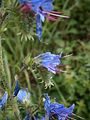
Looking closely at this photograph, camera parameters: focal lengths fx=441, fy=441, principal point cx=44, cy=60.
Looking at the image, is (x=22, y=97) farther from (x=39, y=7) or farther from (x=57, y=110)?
(x=39, y=7)

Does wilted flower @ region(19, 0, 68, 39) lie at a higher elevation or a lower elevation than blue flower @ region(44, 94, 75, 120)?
higher

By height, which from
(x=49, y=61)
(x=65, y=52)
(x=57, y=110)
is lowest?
(x=65, y=52)

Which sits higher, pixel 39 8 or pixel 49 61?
pixel 39 8

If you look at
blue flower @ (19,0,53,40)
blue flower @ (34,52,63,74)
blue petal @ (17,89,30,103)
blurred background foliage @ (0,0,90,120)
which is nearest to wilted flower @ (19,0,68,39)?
blue flower @ (19,0,53,40)

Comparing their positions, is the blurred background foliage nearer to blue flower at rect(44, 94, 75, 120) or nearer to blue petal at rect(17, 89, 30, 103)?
blue petal at rect(17, 89, 30, 103)

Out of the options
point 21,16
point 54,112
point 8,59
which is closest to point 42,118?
point 54,112

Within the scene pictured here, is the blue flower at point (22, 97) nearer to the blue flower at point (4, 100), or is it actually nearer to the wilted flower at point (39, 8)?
the blue flower at point (4, 100)

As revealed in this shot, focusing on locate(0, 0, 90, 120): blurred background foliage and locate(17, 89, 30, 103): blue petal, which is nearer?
locate(17, 89, 30, 103): blue petal

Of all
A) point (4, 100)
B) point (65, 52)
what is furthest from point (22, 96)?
point (65, 52)

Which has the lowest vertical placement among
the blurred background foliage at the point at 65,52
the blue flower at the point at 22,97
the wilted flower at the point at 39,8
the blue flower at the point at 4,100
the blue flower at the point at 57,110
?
the blurred background foliage at the point at 65,52

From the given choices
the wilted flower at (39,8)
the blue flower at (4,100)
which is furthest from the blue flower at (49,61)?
the blue flower at (4,100)

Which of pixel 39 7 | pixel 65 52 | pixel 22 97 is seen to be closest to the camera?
pixel 39 7

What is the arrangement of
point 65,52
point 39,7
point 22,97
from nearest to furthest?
point 39,7 → point 22,97 → point 65,52
